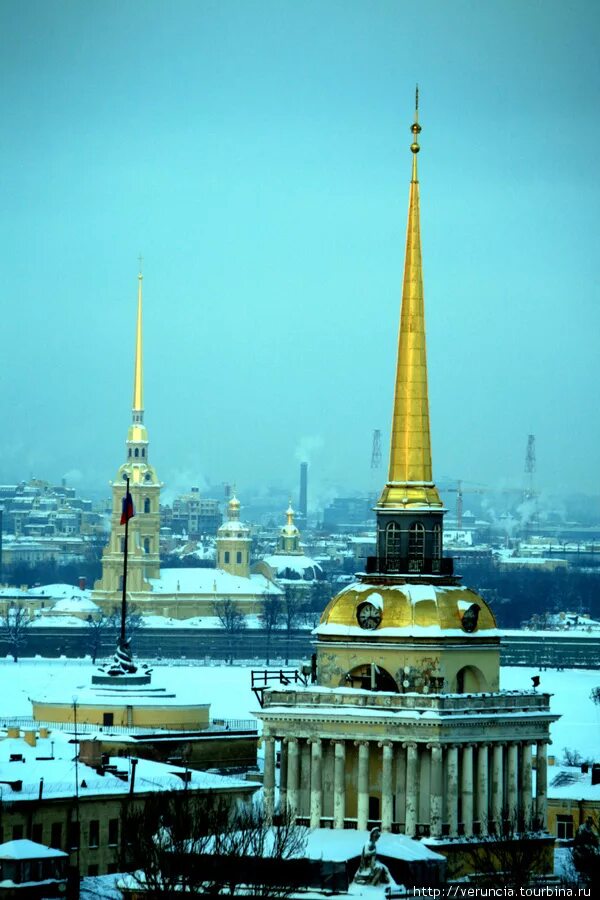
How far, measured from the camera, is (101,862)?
2263 inches

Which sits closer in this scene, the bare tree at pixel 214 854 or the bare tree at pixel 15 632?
the bare tree at pixel 214 854

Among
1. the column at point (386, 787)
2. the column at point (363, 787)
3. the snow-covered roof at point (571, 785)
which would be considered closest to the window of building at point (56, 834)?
the column at point (363, 787)

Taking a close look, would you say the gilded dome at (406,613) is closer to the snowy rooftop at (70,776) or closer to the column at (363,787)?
the column at (363,787)

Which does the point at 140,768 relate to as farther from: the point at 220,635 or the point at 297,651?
the point at 220,635

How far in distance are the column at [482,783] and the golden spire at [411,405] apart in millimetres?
4133

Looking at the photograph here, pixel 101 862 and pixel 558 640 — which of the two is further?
pixel 558 640

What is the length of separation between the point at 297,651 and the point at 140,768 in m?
120

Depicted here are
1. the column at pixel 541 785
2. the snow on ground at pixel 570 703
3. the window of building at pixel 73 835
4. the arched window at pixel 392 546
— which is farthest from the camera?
the snow on ground at pixel 570 703

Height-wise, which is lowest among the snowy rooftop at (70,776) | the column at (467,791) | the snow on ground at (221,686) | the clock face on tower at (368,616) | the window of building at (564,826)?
the snow on ground at (221,686)

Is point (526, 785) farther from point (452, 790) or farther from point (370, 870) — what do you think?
point (370, 870)

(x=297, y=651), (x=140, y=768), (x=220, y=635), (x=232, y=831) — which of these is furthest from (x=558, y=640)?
(x=232, y=831)

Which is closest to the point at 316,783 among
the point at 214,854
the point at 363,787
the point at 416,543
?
the point at 363,787

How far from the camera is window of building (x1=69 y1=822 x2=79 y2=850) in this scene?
2231 inches

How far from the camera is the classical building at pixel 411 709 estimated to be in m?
53.2
